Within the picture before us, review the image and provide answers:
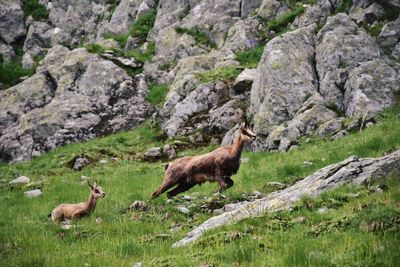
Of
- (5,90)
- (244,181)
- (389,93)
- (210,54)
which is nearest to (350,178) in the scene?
(244,181)

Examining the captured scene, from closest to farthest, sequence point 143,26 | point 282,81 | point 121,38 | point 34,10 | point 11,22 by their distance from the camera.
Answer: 1. point 282,81
2. point 121,38
3. point 143,26
4. point 11,22
5. point 34,10

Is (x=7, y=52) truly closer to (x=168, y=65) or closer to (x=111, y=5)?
(x=111, y=5)

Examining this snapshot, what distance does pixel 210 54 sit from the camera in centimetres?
3628

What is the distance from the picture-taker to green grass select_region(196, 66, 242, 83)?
30516mm

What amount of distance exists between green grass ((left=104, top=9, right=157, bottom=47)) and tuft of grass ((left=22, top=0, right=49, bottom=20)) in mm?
13203

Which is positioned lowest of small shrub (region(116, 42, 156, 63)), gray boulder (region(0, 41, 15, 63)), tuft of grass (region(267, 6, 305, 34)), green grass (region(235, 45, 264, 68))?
gray boulder (region(0, 41, 15, 63))

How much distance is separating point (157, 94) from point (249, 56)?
7.10 meters

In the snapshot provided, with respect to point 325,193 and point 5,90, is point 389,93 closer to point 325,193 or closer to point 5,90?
point 325,193

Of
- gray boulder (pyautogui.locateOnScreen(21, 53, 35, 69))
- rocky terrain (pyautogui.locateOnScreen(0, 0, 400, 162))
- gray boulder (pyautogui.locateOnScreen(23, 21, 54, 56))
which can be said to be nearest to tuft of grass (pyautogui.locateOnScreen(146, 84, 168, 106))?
rocky terrain (pyautogui.locateOnScreen(0, 0, 400, 162))

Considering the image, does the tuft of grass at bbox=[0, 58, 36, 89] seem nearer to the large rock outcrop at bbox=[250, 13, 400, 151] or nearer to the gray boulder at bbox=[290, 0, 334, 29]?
the gray boulder at bbox=[290, 0, 334, 29]

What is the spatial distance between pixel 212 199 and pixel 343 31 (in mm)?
16737

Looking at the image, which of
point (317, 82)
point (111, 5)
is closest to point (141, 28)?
point (111, 5)

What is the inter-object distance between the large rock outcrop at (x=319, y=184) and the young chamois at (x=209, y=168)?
13.5ft

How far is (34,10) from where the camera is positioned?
56.8m
